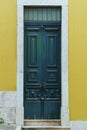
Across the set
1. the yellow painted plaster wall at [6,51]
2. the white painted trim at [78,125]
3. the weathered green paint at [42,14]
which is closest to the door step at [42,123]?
the white painted trim at [78,125]

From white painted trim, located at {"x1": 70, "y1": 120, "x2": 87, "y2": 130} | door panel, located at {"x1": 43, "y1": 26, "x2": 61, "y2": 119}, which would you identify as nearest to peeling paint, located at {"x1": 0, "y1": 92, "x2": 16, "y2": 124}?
door panel, located at {"x1": 43, "y1": 26, "x2": 61, "y2": 119}

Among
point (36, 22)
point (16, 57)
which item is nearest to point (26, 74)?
point (16, 57)

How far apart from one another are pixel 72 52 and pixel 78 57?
19cm

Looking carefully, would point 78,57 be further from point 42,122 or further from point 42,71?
point 42,122

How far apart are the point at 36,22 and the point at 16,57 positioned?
1.02 m

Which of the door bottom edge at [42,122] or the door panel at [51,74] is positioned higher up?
the door panel at [51,74]

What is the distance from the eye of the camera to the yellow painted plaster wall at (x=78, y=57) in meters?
12.3

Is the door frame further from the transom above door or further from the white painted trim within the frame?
the transom above door

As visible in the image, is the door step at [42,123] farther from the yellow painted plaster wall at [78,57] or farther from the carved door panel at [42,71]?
the yellow painted plaster wall at [78,57]

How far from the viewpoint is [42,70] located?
1254cm

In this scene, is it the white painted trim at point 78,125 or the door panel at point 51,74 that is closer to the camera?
the white painted trim at point 78,125

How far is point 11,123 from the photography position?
1221 cm

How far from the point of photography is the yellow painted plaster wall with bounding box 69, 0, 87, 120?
1230cm

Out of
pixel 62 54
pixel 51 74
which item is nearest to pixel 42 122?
pixel 51 74
